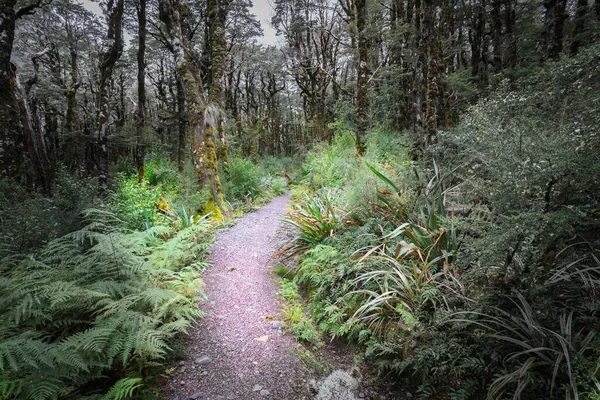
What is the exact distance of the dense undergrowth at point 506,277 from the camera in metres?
1.88

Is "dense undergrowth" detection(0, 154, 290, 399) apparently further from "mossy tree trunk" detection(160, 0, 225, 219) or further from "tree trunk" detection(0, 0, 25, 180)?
"mossy tree trunk" detection(160, 0, 225, 219)

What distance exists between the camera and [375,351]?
263 centimetres

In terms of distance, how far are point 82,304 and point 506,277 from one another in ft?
12.2

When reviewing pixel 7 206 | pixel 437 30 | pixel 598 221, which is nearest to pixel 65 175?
pixel 7 206

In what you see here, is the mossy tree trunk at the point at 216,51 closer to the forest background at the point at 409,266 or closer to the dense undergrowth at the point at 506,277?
the forest background at the point at 409,266

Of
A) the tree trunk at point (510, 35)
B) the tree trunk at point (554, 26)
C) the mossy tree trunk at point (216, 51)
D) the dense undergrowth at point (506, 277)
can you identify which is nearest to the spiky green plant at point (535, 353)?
the dense undergrowth at point (506, 277)

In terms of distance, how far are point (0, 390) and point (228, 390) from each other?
149 centimetres

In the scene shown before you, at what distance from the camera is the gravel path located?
7.66 feet

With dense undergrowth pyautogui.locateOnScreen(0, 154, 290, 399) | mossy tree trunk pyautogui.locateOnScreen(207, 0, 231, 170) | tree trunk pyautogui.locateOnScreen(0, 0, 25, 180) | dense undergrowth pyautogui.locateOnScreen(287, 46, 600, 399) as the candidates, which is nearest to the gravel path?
dense undergrowth pyautogui.locateOnScreen(0, 154, 290, 399)

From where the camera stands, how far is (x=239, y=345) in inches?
112

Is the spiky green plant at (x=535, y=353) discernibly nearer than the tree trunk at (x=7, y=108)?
Yes

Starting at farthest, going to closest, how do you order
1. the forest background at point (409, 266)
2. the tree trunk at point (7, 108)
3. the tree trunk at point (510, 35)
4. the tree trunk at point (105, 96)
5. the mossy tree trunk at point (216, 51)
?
the tree trunk at point (510, 35) → the mossy tree trunk at point (216, 51) → the tree trunk at point (105, 96) → the tree trunk at point (7, 108) → the forest background at point (409, 266)

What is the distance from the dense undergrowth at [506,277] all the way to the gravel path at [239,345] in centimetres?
44

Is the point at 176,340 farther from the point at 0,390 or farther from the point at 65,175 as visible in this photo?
the point at 65,175
